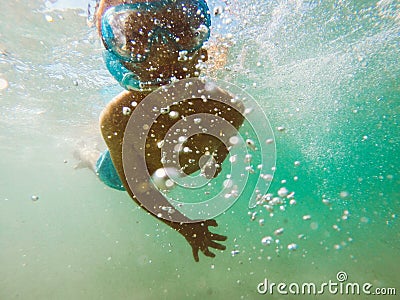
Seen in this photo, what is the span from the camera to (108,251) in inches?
853

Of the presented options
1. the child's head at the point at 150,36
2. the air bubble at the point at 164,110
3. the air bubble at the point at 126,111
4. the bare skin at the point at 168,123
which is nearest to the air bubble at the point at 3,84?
the bare skin at the point at 168,123

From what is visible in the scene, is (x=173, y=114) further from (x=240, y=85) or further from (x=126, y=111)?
(x=240, y=85)

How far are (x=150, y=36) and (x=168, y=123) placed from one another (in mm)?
1131

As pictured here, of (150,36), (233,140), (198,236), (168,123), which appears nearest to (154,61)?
(150,36)

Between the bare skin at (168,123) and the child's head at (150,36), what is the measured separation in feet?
0.05

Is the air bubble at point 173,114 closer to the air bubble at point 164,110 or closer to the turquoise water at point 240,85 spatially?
the air bubble at point 164,110

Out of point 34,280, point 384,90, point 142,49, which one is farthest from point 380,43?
point 34,280

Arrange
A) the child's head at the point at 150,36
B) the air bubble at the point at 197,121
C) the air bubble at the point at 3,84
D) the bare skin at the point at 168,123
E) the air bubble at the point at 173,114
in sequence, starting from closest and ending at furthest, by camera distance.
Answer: the bare skin at the point at 168,123
the child's head at the point at 150,36
the air bubble at the point at 173,114
the air bubble at the point at 197,121
the air bubble at the point at 3,84

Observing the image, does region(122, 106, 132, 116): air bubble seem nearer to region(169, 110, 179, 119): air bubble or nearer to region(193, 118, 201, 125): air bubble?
region(169, 110, 179, 119): air bubble

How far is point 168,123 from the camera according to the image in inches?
141

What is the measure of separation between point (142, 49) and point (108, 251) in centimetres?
2226

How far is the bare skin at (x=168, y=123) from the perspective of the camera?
2914mm

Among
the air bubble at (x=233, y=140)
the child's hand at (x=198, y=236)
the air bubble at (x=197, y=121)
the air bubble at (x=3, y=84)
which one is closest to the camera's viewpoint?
the child's hand at (x=198, y=236)

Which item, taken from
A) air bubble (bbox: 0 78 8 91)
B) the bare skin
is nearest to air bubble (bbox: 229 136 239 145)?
the bare skin
